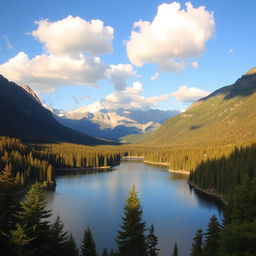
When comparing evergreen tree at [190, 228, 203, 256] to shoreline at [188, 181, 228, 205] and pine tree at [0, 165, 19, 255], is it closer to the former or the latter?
pine tree at [0, 165, 19, 255]

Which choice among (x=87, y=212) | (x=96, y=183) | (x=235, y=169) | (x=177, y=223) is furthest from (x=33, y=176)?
(x=235, y=169)

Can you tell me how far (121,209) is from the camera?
89.2 meters

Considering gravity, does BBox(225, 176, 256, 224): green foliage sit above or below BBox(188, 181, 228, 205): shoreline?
above

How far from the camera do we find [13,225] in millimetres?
33406

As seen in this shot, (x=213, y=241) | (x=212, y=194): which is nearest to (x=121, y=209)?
(x=212, y=194)

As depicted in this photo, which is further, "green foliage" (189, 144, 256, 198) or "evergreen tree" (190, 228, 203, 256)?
"green foliage" (189, 144, 256, 198)

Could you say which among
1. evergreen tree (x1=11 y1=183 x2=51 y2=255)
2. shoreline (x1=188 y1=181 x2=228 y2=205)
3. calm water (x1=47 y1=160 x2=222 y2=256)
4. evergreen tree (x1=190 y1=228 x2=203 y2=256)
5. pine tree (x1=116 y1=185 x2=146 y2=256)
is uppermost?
evergreen tree (x1=11 y1=183 x2=51 y2=255)

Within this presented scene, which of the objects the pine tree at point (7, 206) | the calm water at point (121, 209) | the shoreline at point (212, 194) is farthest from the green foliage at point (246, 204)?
the shoreline at point (212, 194)

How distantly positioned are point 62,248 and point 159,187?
327 feet

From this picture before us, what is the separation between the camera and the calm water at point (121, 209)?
6619 cm

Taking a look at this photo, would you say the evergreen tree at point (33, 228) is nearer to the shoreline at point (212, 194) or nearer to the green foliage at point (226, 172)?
the green foliage at point (226, 172)

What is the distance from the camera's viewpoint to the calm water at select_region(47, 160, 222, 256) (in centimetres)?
6619

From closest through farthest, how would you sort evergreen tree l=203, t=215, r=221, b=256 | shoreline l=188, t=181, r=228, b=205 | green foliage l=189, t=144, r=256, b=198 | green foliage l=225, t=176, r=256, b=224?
evergreen tree l=203, t=215, r=221, b=256 < green foliage l=225, t=176, r=256, b=224 < shoreline l=188, t=181, r=228, b=205 < green foliage l=189, t=144, r=256, b=198

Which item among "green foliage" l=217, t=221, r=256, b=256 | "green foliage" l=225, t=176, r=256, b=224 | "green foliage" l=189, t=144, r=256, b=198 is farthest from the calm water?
"green foliage" l=217, t=221, r=256, b=256
